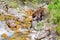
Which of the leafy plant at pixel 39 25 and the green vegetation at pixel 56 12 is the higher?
the green vegetation at pixel 56 12

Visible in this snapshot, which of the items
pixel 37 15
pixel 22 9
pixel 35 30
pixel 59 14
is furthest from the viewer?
pixel 22 9

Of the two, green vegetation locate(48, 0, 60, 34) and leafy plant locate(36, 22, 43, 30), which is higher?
green vegetation locate(48, 0, 60, 34)

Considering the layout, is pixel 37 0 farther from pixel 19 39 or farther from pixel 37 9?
pixel 19 39

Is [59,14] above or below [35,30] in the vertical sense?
above

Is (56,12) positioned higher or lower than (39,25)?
higher

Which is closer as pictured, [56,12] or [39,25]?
[56,12]

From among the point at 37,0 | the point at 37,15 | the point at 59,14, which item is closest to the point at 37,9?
the point at 37,15

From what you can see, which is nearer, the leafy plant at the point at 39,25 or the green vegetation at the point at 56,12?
the green vegetation at the point at 56,12

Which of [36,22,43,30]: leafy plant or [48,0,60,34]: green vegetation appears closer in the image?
[48,0,60,34]: green vegetation

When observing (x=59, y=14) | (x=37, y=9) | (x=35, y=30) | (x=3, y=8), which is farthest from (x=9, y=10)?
(x=59, y=14)

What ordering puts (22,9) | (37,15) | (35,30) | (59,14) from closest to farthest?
1. (59,14)
2. (35,30)
3. (37,15)
4. (22,9)

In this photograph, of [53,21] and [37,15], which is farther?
[37,15]
